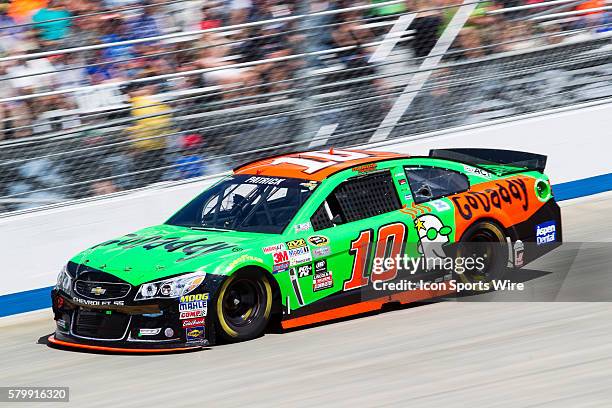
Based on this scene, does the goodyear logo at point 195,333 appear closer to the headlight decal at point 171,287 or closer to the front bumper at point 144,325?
the front bumper at point 144,325

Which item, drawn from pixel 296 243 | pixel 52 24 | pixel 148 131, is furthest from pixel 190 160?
pixel 296 243

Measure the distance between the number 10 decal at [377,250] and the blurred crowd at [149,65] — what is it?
3.04m

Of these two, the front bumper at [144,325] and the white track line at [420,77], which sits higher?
the white track line at [420,77]

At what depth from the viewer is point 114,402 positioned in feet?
20.4

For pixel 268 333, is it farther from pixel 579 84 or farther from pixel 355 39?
pixel 579 84

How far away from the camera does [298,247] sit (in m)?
7.45

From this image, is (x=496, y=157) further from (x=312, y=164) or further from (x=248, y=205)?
(x=248, y=205)

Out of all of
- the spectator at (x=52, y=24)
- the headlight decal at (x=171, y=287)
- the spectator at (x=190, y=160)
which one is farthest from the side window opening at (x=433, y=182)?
the spectator at (x=52, y=24)

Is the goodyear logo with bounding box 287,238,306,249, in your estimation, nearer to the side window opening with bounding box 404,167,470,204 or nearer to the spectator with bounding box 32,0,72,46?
the side window opening with bounding box 404,167,470,204

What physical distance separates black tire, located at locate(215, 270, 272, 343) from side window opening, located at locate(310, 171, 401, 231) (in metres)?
0.65

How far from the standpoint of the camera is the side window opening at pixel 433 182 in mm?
8227

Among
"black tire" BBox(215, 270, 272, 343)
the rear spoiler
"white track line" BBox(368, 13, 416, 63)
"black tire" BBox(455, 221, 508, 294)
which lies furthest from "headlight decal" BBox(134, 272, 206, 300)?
"white track line" BBox(368, 13, 416, 63)

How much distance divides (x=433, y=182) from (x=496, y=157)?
3.72ft

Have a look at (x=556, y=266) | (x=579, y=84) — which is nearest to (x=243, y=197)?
(x=556, y=266)
